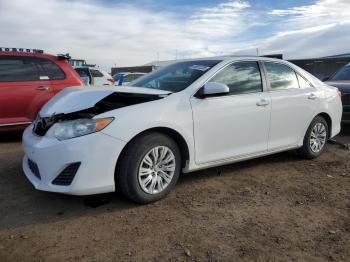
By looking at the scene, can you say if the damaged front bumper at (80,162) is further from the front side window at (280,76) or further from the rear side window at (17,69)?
the rear side window at (17,69)

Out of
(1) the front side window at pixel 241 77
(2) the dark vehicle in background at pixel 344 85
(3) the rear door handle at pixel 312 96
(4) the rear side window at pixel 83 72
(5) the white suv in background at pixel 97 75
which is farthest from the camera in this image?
(5) the white suv in background at pixel 97 75

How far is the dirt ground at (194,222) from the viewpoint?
3025mm

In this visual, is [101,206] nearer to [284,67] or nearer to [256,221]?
[256,221]

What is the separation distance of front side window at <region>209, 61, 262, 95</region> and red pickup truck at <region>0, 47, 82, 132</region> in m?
3.66

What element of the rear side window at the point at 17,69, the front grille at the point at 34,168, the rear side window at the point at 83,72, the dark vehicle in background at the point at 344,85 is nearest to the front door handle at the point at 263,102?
the front grille at the point at 34,168

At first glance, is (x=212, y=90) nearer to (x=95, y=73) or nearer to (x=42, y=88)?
(x=42, y=88)

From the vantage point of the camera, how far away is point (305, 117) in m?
5.54

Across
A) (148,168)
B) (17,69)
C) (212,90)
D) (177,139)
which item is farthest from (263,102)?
(17,69)

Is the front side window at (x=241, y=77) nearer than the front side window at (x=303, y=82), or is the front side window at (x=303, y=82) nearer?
the front side window at (x=241, y=77)

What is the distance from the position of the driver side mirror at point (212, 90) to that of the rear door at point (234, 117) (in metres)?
0.07

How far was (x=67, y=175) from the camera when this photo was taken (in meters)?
3.59

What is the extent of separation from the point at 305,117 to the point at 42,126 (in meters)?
3.54

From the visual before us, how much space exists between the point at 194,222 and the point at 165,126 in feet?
3.28

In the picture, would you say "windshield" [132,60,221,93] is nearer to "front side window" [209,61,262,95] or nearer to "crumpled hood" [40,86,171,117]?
"front side window" [209,61,262,95]
